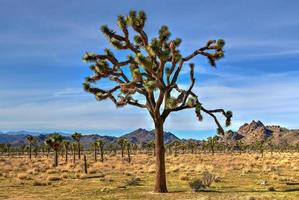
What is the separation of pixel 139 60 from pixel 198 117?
13.2ft

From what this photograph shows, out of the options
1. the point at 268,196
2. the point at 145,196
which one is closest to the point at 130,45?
the point at 145,196

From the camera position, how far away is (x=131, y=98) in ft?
68.1

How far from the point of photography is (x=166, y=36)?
1900 centimetres

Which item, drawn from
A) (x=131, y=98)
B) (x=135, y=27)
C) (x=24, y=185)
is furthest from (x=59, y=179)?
(x=135, y=27)

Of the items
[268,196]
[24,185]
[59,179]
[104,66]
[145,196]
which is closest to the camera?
[268,196]

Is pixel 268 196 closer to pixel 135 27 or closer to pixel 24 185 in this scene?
pixel 135 27

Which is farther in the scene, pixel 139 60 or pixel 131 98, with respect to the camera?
pixel 131 98

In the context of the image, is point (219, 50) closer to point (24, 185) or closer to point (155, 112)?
point (155, 112)

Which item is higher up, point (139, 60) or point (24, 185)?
point (139, 60)

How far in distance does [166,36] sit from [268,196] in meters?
7.78

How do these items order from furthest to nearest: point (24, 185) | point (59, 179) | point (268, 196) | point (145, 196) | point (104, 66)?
point (59, 179) < point (24, 185) < point (104, 66) < point (145, 196) < point (268, 196)

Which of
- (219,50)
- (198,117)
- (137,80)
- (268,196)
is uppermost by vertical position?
(219,50)

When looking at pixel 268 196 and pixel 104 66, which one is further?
pixel 104 66

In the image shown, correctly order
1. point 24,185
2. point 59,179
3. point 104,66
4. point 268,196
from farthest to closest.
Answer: point 59,179 → point 24,185 → point 104,66 → point 268,196
